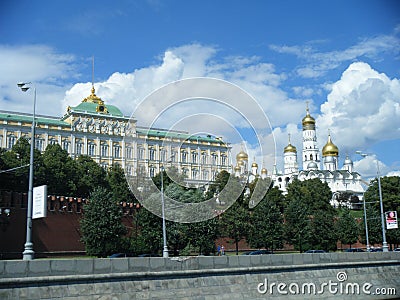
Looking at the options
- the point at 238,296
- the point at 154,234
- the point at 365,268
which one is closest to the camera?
the point at 238,296

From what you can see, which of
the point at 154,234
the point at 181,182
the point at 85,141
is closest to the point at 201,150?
the point at 85,141

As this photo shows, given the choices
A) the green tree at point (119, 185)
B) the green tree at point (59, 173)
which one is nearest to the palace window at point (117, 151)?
the green tree at point (119, 185)

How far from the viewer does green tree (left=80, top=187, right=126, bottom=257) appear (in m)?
36.0

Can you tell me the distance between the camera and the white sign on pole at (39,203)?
57.1ft

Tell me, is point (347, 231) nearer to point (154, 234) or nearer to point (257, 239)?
point (257, 239)

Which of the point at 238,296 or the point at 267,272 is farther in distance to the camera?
the point at 267,272

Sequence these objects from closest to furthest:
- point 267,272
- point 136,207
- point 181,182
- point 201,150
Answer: point 267,272, point 181,182, point 136,207, point 201,150

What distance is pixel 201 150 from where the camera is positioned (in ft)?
284

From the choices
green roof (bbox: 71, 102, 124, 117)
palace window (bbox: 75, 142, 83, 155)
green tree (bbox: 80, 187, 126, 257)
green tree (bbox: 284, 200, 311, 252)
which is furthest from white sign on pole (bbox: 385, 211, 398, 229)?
green roof (bbox: 71, 102, 124, 117)

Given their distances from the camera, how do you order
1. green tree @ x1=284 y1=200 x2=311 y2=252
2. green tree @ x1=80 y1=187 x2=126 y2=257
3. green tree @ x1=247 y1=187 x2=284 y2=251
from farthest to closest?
1. green tree @ x1=284 y1=200 x2=311 y2=252
2. green tree @ x1=247 y1=187 x2=284 y2=251
3. green tree @ x1=80 y1=187 x2=126 y2=257

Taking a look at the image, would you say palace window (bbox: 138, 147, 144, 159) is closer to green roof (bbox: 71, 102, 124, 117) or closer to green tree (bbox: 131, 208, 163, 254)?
green roof (bbox: 71, 102, 124, 117)

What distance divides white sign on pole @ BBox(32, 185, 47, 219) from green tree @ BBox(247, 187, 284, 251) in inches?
1076

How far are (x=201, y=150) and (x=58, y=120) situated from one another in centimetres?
2608

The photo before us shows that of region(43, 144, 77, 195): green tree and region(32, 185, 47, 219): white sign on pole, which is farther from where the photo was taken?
region(43, 144, 77, 195): green tree
